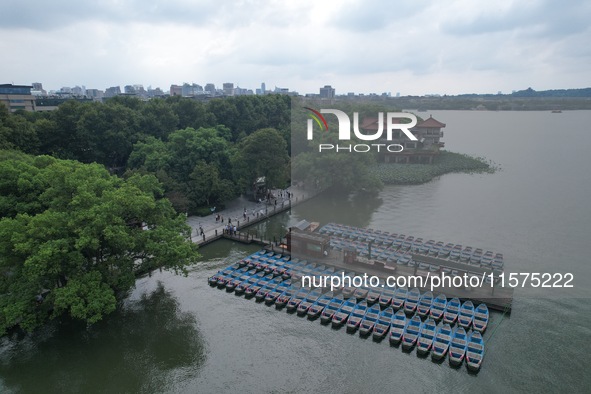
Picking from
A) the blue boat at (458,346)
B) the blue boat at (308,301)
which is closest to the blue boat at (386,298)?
the blue boat at (308,301)

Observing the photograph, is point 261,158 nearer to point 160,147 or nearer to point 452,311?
point 160,147

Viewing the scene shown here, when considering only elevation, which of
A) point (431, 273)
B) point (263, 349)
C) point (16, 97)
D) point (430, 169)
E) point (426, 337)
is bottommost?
point (263, 349)

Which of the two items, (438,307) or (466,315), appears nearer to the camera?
(466,315)

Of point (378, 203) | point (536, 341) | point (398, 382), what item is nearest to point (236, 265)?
point (398, 382)

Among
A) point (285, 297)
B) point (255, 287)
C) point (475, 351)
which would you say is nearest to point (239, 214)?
point (255, 287)

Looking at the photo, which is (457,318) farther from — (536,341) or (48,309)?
(48,309)

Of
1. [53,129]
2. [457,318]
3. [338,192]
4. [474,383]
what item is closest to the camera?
[474,383]
